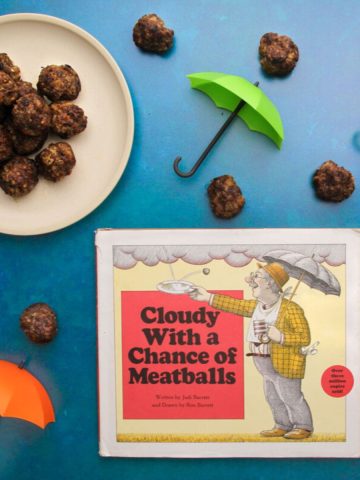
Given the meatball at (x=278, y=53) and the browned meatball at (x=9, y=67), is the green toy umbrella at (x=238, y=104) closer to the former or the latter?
the meatball at (x=278, y=53)

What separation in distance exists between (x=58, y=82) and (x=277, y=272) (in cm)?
49

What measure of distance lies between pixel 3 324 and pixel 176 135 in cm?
45

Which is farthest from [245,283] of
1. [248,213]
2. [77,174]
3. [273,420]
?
[77,174]

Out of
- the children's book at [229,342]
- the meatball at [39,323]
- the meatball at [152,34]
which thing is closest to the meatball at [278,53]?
the meatball at [152,34]

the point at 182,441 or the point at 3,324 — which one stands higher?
the point at 3,324

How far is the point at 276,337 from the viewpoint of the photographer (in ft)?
2.94

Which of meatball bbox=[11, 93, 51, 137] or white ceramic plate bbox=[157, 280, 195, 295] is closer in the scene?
meatball bbox=[11, 93, 51, 137]

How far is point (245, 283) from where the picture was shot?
35.3 inches

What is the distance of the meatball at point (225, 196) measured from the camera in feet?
2.81

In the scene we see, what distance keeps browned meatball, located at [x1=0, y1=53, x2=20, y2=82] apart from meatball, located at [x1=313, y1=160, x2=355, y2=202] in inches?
20.9

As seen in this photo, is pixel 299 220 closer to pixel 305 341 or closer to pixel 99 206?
Result: pixel 305 341

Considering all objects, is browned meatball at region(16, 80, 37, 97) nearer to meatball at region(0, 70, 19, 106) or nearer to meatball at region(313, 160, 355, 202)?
meatball at region(0, 70, 19, 106)

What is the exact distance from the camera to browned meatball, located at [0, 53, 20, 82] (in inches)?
32.6

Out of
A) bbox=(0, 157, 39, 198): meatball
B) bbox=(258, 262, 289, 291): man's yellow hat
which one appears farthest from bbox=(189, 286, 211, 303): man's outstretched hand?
bbox=(0, 157, 39, 198): meatball
